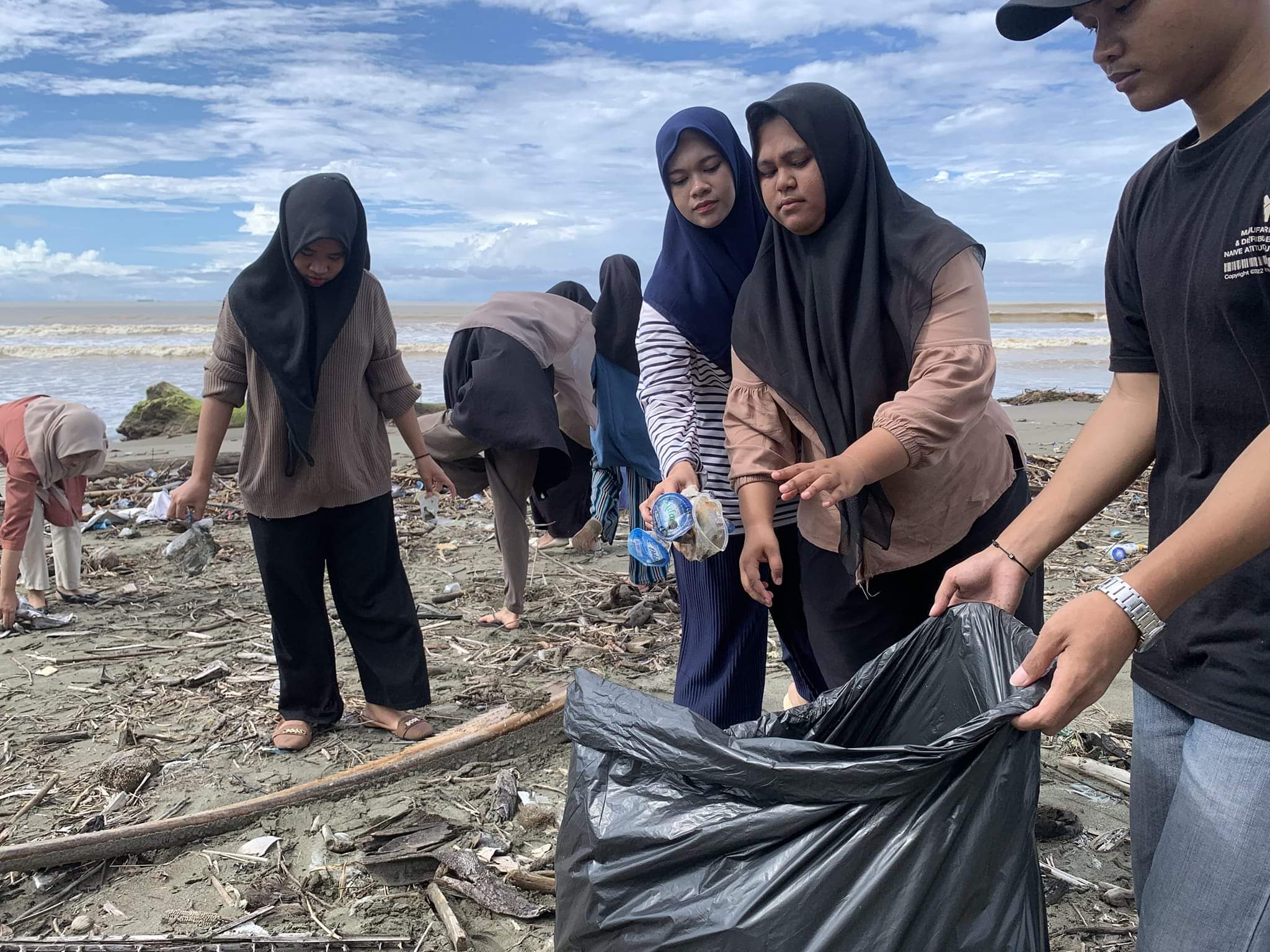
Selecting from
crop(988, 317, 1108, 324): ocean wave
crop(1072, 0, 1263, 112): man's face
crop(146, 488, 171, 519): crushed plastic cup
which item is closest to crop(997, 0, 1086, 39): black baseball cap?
crop(1072, 0, 1263, 112): man's face

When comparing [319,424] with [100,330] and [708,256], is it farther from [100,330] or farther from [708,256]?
[100,330]

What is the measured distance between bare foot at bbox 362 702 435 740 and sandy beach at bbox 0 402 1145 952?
0.06 metres

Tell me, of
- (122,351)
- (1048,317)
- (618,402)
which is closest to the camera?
(618,402)

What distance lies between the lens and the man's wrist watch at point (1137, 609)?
4.68 ft

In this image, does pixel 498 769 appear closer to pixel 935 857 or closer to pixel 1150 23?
pixel 935 857

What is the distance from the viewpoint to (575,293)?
22.8 ft

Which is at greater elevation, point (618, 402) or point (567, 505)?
point (618, 402)

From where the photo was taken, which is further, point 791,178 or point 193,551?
point 193,551

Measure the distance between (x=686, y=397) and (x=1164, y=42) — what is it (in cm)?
174

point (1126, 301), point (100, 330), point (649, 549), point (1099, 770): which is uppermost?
point (100, 330)

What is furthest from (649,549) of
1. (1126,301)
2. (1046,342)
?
(1046,342)

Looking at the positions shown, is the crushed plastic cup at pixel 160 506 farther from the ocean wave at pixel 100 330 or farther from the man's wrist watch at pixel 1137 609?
the ocean wave at pixel 100 330

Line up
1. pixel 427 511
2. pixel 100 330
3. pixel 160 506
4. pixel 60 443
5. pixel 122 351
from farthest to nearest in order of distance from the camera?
1. pixel 100 330
2. pixel 122 351
3. pixel 427 511
4. pixel 60 443
5. pixel 160 506

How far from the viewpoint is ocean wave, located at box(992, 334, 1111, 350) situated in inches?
1077
